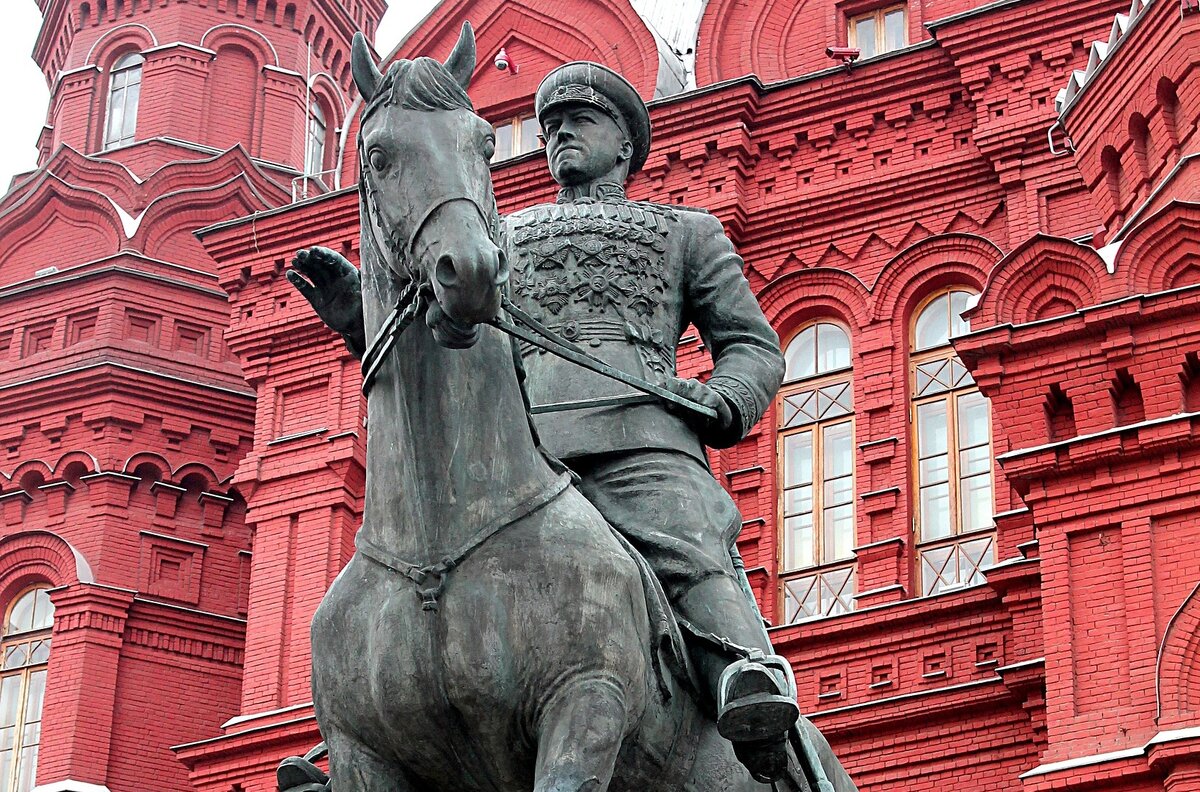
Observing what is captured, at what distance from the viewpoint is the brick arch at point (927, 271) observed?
2361 centimetres

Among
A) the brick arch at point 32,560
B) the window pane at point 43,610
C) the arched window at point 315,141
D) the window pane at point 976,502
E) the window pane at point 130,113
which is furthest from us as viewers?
the arched window at point 315,141

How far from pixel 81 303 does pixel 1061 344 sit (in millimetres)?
13098

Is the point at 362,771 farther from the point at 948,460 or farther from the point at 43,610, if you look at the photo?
the point at 43,610

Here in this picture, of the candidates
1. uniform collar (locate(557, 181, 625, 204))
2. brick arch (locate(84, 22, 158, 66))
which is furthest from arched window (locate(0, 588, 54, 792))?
uniform collar (locate(557, 181, 625, 204))

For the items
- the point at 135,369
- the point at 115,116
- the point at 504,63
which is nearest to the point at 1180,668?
the point at 504,63

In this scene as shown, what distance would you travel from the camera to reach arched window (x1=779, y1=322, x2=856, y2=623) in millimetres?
22406

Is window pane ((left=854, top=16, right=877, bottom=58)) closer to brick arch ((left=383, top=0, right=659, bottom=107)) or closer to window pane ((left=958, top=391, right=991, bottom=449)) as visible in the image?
brick arch ((left=383, top=0, right=659, bottom=107))

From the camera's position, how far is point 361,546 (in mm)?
6285

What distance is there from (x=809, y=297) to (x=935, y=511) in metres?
2.84

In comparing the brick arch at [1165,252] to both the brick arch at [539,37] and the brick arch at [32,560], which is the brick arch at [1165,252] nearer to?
the brick arch at [539,37]

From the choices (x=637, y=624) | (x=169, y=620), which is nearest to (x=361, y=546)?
(x=637, y=624)

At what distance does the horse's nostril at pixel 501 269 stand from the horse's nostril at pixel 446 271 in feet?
0.39

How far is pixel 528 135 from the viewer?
27.0m

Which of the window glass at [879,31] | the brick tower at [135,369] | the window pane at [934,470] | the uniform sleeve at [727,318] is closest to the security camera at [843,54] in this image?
the window glass at [879,31]
